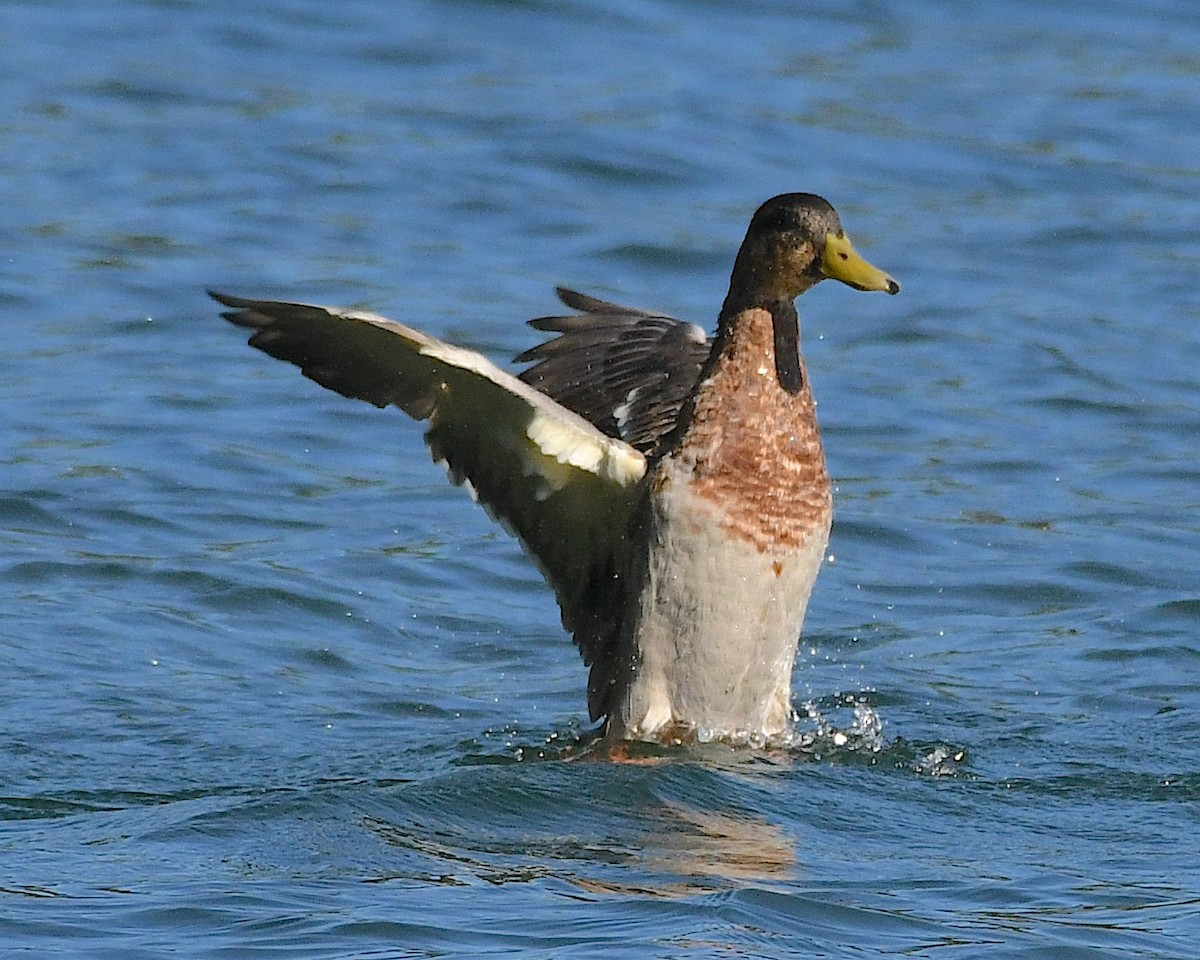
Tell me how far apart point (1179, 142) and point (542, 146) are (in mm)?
4298

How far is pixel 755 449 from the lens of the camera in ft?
23.4

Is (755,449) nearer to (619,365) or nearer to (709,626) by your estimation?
(709,626)

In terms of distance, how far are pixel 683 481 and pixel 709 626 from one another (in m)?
0.45

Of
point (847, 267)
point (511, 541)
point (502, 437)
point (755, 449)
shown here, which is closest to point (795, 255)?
point (847, 267)

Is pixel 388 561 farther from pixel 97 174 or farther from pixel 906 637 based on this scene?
pixel 97 174

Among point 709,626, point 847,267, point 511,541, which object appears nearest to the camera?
point 847,267

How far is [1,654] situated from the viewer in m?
8.66

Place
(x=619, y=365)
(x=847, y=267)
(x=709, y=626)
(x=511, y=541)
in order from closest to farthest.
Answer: (x=847, y=267) < (x=709, y=626) < (x=619, y=365) < (x=511, y=541)

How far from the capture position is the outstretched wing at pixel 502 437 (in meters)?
6.80

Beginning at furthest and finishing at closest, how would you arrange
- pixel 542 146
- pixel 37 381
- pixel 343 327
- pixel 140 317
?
pixel 542 146
pixel 140 317
pixel 37 381
pixel 343 327

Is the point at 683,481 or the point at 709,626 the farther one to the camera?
the point at 709,626

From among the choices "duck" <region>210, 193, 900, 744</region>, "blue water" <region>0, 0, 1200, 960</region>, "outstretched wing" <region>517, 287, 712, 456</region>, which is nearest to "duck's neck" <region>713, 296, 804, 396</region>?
"duck" <region>210, 193, 900, 744</region>

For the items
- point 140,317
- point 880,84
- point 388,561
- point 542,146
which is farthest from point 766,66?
point 388,561

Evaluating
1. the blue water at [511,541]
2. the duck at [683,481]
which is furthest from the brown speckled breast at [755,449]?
Answer: the blue water at [511,541]
